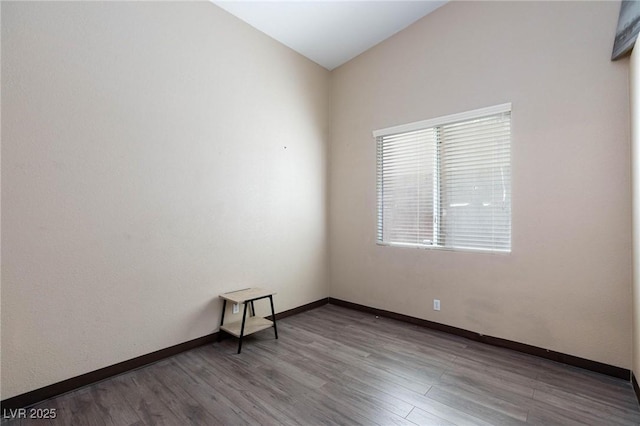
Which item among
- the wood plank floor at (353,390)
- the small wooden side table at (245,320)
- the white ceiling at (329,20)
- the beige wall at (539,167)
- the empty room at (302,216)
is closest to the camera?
the wood plank floor at (353,390)

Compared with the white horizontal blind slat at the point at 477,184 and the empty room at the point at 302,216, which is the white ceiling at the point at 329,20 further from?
the white horizontal blind slat at the point at 477,184

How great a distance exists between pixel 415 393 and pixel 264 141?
9.45 ft

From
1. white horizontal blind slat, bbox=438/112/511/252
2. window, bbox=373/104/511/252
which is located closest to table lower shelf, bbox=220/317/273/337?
window, bbox=373/104/511/252

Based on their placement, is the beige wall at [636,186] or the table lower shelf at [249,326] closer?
the beige wall at [636,186]

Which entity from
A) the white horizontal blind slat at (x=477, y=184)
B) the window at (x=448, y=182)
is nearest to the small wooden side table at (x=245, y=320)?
the window at (x=448, y=182)

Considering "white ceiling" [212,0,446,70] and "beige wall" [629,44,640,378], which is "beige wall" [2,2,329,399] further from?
"beige wall" [629,44,640,378]

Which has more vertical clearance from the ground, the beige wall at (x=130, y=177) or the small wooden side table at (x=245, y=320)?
the beige wall at (x=130, y=177)

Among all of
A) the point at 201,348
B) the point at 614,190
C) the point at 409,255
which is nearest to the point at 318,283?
the point at 409,255

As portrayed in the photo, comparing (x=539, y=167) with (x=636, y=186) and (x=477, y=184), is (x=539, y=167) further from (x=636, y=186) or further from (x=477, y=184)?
(x=636, y=186)

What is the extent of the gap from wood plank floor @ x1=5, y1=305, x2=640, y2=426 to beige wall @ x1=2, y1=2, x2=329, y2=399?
373 millimetres

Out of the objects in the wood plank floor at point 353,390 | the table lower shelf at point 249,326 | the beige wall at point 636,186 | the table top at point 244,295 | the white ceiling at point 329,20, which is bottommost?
the wood plank floor at point 353,390

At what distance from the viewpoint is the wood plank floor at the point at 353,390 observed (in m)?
1.79

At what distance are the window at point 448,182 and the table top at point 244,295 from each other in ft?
5.48

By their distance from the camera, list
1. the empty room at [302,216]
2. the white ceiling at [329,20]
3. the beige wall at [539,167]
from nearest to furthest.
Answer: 1. the empty room at [302,216]
2. the beige wall at [539,167]
3. the white ceiling at [329,20]
